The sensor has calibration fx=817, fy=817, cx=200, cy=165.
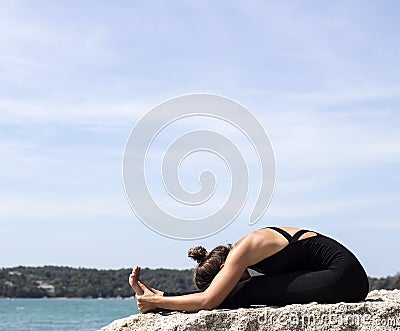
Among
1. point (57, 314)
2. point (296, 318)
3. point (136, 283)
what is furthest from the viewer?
point (57, 314)

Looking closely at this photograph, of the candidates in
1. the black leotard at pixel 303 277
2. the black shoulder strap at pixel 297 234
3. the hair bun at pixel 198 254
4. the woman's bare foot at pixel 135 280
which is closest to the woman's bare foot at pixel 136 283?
the woman's bare foot at pixel 135 280

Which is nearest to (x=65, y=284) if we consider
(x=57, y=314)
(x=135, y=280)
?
(x=57, y=314)

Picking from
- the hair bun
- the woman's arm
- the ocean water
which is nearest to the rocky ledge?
the woman's arm

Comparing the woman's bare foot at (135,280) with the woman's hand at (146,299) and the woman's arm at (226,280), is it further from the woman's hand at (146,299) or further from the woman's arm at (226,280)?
the woman's arm at (226,280)

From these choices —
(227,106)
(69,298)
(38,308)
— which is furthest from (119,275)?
(227,106)

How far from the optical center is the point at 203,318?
5.63 m

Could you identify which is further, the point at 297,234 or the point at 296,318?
the point at 297,234

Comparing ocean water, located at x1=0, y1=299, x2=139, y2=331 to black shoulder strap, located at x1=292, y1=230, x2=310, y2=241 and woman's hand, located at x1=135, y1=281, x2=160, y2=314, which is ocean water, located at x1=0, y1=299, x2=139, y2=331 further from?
black shoulder strap, located at x1=292, y1=230, x2=310, y2=241

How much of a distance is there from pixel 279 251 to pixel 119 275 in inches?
1764

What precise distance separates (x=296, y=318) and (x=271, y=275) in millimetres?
393

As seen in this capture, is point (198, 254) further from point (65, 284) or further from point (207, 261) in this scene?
point (65, 284)

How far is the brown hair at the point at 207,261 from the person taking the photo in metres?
5.92

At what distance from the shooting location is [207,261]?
5.94 meters

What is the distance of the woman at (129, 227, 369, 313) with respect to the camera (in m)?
5.75
